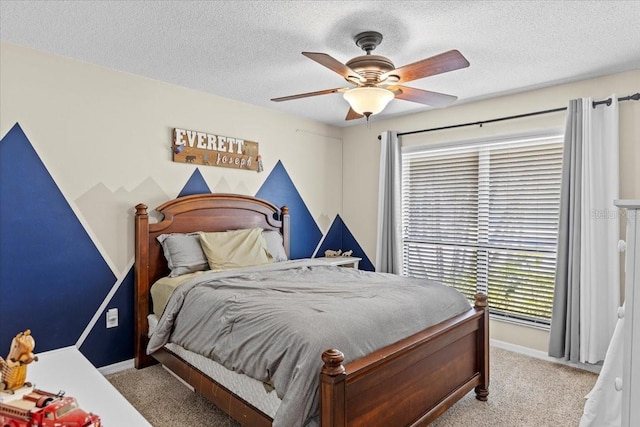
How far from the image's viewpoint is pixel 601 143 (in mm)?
2928

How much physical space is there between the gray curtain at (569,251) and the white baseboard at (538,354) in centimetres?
9

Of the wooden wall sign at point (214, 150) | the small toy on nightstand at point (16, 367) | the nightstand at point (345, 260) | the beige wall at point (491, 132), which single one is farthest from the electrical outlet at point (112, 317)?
the beige wall at point (491, 132)

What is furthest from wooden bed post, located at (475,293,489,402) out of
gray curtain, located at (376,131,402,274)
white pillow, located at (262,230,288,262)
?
white pillow, located at (262,230,288,262)

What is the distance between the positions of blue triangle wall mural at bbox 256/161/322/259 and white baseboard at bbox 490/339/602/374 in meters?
2.16

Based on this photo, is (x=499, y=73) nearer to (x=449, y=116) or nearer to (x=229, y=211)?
(x=449, y=116)

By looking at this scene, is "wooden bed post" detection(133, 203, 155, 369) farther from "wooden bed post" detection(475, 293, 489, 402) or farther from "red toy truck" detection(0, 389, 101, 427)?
"wooden bed post" detection(475, 293, 489, 402)

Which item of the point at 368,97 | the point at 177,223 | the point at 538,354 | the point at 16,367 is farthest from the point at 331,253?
the point at 16,367

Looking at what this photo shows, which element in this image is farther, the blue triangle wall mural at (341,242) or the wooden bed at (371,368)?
the blue triangle wall mural at (341,242)

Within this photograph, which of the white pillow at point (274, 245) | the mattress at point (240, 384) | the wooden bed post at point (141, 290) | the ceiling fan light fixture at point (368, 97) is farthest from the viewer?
the white pillow at point (274, 245)

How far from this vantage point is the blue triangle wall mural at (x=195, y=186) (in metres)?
3.38

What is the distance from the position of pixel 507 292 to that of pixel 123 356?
338 cm

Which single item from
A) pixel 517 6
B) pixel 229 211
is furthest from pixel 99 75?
pixel 517 6

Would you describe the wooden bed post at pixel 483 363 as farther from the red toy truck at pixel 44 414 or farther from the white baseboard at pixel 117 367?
the white baseboard at pixel 117 367

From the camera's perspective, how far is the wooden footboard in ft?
4.86
